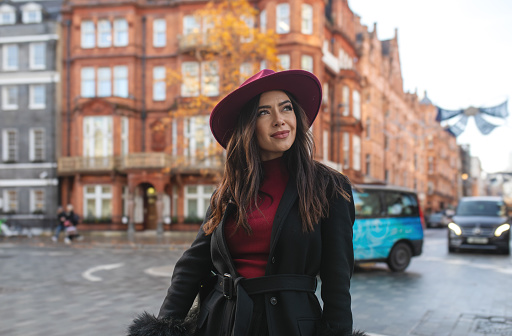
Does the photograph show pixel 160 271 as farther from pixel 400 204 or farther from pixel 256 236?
pixel 256 236

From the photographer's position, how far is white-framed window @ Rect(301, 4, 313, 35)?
29.8 meters

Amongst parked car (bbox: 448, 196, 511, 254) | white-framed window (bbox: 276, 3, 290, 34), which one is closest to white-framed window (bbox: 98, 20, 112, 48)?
white-framed window (bbox: 276, 3, 290, 34)

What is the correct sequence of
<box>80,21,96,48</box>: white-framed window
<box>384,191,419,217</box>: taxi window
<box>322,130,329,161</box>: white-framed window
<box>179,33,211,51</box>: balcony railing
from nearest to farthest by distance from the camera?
<box>384,191,419,217</box>: taxi window
<box>179,33,211,51</box>: balcony railing
<box>80,21,96,48</box>: white-framed window
<box>322,130,329,161</box>: white-framed window

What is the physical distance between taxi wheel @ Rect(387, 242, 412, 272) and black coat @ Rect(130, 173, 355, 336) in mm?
10524

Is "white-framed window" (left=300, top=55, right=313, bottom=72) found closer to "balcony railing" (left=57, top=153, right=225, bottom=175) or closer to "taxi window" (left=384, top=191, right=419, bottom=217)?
"balcony railing" (left=57, top=153, right=225, bottom=175)

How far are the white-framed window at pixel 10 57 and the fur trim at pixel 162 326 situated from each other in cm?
3399

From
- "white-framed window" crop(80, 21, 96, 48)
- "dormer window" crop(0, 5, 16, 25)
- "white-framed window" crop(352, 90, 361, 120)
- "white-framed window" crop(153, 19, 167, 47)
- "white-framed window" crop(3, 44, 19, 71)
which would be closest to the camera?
"white-framed window" crop(80, 21, 96, 48)

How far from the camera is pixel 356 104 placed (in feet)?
123

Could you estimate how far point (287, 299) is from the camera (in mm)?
2191

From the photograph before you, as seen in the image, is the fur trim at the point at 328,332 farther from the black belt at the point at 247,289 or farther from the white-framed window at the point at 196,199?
the white-framed window at the point at 196,199

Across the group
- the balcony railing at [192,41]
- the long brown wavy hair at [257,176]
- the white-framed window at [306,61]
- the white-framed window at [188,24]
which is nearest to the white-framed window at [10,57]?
the balcony railing at [192,41]

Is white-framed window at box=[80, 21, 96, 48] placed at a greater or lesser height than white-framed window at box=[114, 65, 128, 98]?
greater

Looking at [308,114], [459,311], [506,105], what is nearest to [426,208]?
[506,105]

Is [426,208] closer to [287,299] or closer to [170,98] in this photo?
[170,98]
